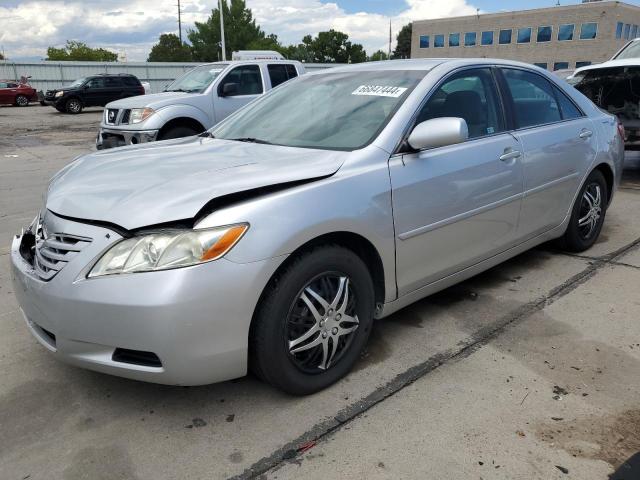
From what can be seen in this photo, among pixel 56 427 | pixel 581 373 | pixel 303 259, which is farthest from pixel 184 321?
pixel 581 373

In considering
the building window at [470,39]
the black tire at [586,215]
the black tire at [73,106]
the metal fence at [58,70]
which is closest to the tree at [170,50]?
the building window at [470,39]

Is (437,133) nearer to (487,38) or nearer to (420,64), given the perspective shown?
(420,64)

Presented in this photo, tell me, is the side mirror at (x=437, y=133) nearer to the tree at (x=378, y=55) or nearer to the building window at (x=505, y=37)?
the building window at (x=505, y=37)

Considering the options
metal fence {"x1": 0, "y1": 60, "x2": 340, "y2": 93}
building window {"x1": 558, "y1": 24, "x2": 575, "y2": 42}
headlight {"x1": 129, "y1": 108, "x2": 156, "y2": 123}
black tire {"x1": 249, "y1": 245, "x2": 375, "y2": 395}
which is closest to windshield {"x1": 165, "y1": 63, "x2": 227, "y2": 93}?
headlight {"x1": 129, "y1": 108, "x2": 156, "y2": 123}

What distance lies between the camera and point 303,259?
2.53 m

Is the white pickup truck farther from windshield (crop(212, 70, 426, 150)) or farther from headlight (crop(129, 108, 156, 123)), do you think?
windshield (crop(212, 70, 426, 150))

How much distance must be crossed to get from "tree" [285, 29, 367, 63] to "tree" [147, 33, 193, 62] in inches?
673

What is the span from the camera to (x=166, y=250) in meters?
2.28

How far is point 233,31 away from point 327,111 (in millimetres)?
68483

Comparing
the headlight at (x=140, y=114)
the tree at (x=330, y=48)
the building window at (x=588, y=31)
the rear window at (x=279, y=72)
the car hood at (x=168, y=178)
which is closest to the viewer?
the car hood at (x=168, y=178)

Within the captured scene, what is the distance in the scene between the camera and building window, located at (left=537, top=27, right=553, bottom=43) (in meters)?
59.2

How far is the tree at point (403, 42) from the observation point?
10781 centimetres

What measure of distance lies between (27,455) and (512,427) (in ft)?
6.96

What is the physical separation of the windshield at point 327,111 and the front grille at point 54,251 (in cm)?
133
